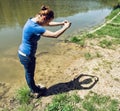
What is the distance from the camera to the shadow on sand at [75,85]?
6.12 metres

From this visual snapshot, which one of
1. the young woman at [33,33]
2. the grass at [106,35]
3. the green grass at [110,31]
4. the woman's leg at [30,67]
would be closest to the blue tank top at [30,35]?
the young woman at [33,33]

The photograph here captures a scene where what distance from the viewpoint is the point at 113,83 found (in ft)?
20.7

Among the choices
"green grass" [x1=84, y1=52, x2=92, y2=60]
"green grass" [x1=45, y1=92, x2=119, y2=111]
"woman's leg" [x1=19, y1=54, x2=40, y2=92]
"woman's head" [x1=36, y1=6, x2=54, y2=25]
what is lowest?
"green grass" [x1=84, y1=52, x2=92, y2=60]

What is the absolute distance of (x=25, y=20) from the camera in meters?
14.2

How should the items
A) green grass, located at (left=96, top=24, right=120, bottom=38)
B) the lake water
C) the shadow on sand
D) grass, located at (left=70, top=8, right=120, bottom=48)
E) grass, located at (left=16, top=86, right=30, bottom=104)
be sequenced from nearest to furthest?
1. grass, located at (left=16, top=86, right=30, bottom=104)
2. the shadow on sand
3. the lake water
4. grass, located at (left=70, top=8, right=120, bottom=48)
5. green grass, located at (left=96, top=24, right=120, bottom=38)

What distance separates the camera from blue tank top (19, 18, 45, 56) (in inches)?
198

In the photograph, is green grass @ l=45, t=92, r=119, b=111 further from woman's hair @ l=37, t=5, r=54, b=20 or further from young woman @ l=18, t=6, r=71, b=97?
woman's hair @ l=37, t=5, r=54, b=20

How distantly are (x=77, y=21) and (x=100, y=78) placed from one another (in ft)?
26.5

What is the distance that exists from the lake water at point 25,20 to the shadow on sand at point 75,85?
1.24 meters

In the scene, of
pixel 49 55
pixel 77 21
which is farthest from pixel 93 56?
pixel 77 21

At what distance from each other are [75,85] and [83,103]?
0.87m

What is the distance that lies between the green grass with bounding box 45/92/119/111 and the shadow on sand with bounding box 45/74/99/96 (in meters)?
0.32

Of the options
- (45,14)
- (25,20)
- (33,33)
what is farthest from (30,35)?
(25,20)

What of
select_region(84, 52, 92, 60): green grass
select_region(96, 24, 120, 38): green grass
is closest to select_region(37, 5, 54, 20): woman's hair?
select_region(84, 52, 92, 60): green grass
